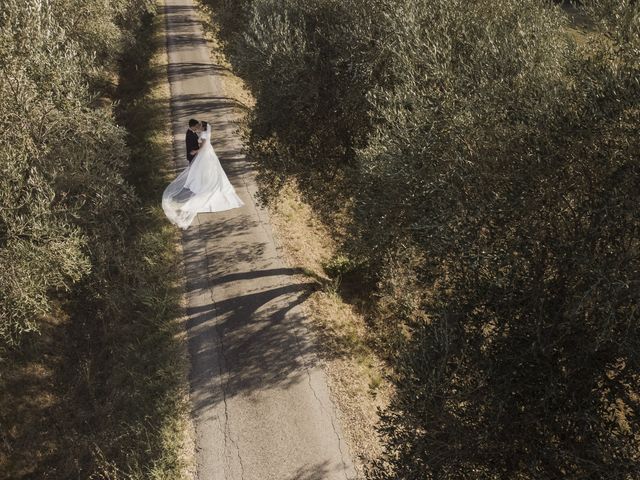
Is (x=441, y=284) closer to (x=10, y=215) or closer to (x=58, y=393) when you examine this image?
(x=10, y=215)

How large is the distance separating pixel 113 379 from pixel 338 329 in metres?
8.14

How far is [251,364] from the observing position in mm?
14742

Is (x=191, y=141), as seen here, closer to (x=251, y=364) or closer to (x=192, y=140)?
(x=192, y=140)

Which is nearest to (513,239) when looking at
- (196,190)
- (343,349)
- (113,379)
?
(343,349)

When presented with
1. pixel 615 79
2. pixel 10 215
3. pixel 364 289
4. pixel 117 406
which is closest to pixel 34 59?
pixel 10 215

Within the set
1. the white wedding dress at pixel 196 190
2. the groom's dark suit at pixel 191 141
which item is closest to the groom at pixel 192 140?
the groom's dark suit at pixel 191 141

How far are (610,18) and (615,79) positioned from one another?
8.10 feet

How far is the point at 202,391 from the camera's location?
14047mm

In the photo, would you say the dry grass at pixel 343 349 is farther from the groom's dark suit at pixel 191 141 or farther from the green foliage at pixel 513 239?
the groom's dark suit at pixel 191 141

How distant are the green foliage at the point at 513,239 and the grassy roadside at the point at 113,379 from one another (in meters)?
6.76

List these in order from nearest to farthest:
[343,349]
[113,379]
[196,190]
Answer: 1. [343,349]
2. [113,379]
3. [196,190]

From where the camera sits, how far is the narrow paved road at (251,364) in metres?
12.6

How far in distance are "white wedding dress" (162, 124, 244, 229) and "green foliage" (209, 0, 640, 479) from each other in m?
6.42

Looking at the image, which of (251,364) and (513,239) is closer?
(513,239)
